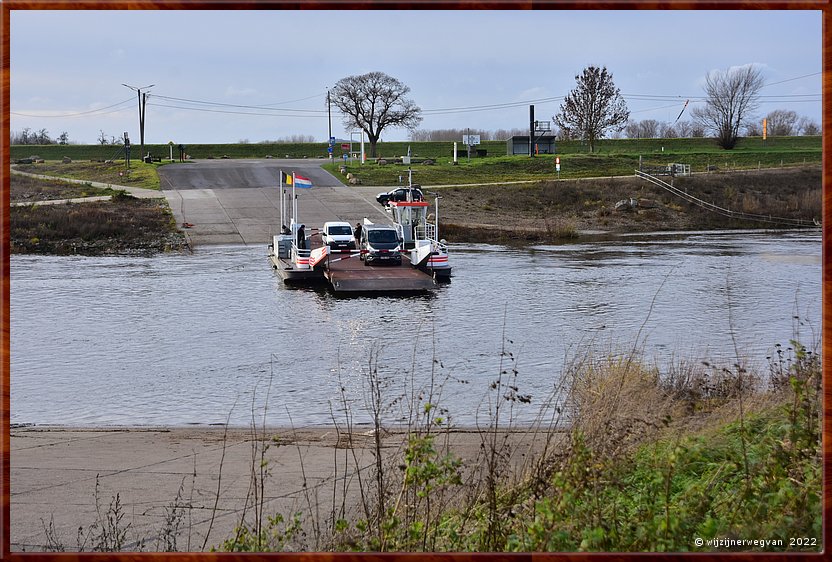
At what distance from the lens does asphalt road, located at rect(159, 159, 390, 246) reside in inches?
1914

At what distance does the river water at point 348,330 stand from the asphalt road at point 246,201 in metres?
7.58

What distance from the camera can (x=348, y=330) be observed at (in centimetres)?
2409

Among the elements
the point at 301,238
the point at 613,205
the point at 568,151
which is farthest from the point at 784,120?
the point at 568,151

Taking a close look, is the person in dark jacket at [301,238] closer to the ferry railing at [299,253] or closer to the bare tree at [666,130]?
the ferry railing at [299,253]

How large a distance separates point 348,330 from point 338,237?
14.4 meters

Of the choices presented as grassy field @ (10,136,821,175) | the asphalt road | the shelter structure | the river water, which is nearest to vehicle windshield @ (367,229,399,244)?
the river water

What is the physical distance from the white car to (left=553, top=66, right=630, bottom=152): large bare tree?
5051cm

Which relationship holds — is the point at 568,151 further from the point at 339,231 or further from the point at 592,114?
the point at 339,231

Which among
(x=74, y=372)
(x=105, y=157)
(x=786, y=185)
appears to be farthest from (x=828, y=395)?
(x=105, y=157)

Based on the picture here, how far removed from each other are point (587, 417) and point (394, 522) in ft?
15.4

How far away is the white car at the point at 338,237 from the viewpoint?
124ft

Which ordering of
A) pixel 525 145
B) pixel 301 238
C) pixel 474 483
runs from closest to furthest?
1. pixel 474 483
2. pixel 301 238
3. pixel 525 145

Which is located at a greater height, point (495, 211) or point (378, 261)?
point (495, 211)

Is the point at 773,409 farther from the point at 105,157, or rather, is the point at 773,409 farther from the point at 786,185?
the point at 105,157
